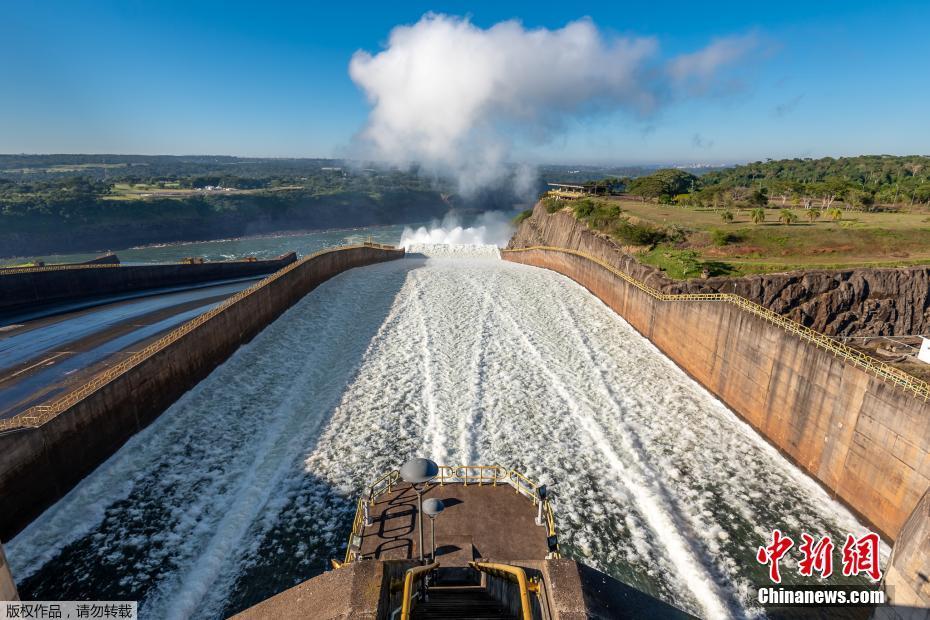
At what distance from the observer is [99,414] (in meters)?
16.7

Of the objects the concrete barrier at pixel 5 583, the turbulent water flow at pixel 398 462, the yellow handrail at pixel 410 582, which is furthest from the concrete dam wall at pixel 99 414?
the yellow handrail at pixel 410 582

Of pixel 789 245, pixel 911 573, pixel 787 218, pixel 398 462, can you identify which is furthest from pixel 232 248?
pixel 911 573

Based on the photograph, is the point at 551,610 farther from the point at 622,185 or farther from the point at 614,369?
the point at 622,185

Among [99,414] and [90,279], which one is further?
[90,279]

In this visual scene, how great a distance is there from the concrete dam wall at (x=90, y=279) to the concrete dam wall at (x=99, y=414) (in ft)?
48.8

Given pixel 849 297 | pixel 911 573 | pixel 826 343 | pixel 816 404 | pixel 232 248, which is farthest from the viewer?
pixel 232 248

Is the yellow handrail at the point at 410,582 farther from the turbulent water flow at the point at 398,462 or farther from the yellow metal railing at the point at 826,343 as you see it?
the yellow metal railing at the point at 826,343

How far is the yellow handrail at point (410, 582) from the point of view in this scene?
7.50 metres

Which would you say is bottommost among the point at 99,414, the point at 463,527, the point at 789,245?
the point at 463,527

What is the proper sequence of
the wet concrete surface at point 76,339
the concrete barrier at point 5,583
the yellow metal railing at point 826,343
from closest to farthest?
the concrete barrier at point 5,583
the yellow metal railing at point 826,343
the wet concrete surface at point 76,339

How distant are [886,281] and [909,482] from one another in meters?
17.6

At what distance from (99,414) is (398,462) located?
1083cm

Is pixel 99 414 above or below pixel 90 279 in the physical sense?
below

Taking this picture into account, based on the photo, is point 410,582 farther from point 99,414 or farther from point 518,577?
point 99,414
